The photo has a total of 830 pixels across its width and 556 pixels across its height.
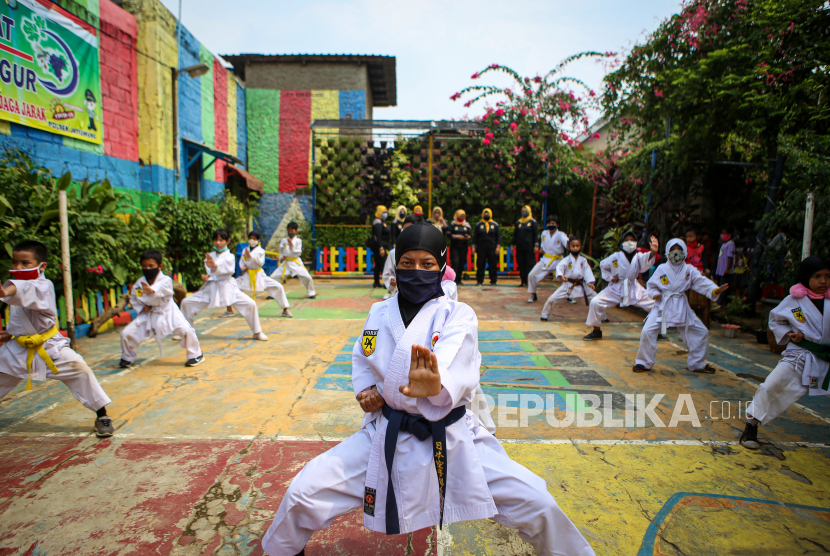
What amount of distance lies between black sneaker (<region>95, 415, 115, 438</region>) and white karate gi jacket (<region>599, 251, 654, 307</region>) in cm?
659

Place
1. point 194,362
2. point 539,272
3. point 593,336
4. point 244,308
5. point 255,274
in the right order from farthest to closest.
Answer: point 539,272 < point 255,274 < point 593,336 < point 244,308 < point 194,362

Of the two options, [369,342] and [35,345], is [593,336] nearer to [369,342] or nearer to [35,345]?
[369,342]

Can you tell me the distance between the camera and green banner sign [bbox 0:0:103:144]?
7.23 metres

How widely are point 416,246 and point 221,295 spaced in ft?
18.6

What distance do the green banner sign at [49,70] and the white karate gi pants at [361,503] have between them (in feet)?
27.0

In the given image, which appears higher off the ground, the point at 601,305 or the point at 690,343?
the point at 601,305

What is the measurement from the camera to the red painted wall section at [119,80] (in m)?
9.62

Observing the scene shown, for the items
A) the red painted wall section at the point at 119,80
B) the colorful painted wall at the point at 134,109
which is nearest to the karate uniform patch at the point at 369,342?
the colorful painted wall at the point at 134,109

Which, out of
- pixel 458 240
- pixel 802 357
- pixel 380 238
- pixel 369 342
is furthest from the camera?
pixel 458 240

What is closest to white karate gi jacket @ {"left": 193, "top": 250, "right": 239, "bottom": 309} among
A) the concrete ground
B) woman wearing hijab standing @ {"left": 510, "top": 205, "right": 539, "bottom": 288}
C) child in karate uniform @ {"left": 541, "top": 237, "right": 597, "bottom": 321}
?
the concrete ground

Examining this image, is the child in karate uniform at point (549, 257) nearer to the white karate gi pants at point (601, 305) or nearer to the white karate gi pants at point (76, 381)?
the white karate gi pants at point (601, 305)

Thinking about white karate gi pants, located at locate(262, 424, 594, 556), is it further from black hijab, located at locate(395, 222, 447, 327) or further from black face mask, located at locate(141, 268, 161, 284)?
black face mask, located at locate(141, 268, 161, 284)

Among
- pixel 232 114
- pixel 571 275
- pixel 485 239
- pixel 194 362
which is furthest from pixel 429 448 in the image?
pixel 232 114

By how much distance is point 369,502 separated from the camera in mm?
2115
